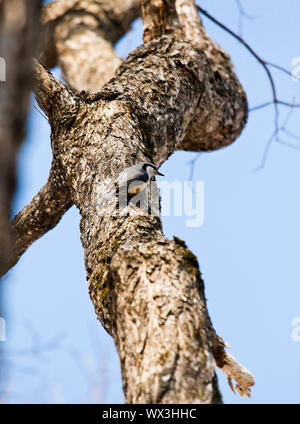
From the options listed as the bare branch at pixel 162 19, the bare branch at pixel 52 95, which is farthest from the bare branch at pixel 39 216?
the bare branch at pixel 162 19

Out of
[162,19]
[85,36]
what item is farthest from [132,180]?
[85,36]

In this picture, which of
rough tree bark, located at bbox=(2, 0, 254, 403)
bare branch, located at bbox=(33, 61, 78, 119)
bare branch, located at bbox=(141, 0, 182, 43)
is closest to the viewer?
rough tree bark, located at bbox=(2, 0, 254, 403)

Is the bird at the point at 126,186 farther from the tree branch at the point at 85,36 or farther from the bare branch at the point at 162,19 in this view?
the tree branch at the point at 85,36

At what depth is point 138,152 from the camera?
2.07 m

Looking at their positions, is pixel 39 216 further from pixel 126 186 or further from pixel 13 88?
pixel 13 88

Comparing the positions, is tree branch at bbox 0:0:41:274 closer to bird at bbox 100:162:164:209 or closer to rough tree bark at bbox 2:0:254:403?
rough tree bark at bbox 2:0:254:403

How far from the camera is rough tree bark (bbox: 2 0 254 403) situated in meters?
1.24

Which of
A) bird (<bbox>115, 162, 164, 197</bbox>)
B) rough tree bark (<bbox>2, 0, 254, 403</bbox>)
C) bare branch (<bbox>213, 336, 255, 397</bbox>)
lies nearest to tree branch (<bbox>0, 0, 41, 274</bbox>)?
rough tree bark (<bbox>2, 0, 254, 403</bbox>)

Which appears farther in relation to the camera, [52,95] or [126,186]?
[52,95]

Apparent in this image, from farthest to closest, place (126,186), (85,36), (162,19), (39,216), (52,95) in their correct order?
1. (85,36)
2. (162,19)
3. (39,216)
4. (52,95)
5. (126,186)

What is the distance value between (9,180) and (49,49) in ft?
12.7

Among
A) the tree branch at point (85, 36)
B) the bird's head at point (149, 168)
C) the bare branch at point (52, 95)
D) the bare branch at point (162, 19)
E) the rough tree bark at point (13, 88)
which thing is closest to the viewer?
the rough tree bark at point (13, 88)

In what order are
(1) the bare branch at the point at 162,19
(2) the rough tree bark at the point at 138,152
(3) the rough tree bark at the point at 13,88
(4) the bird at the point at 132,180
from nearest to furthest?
1. (3) the rough tree bark at the point at 13,88
2. (2) the rough tree bark at the point at 138,152
3. (4) the bird at the point at 132,180
4. (1) the bare branch at the point at 162,19

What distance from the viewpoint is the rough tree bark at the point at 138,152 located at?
4.08 ft
